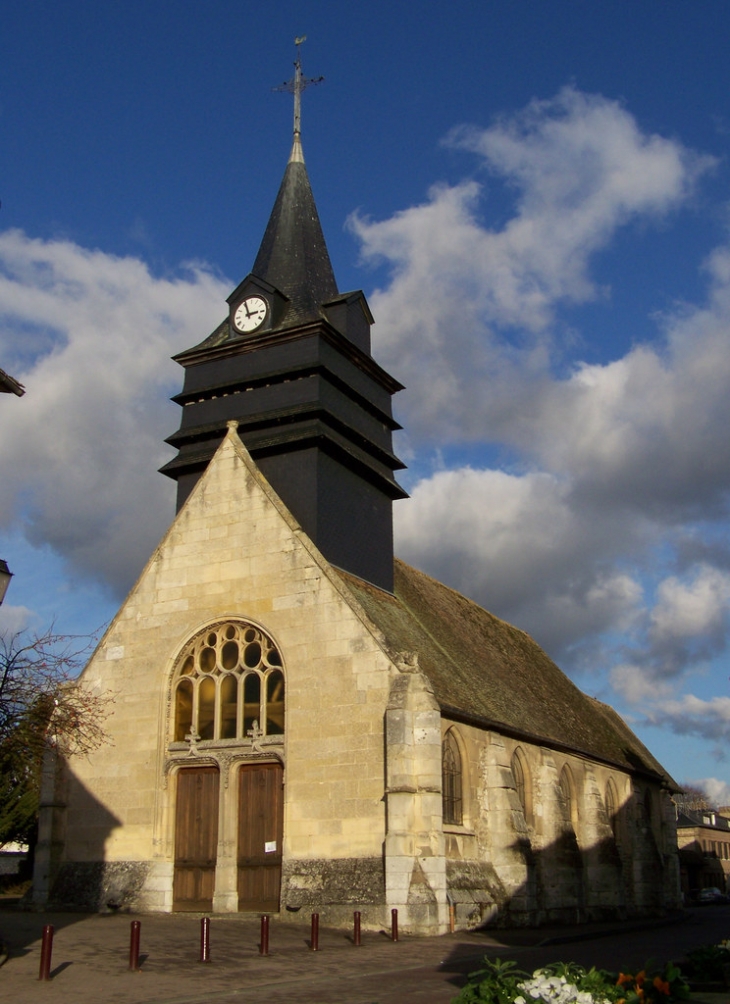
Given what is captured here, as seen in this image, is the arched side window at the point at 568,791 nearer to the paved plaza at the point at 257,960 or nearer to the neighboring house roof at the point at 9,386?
the paved plaza at the point at 257,960

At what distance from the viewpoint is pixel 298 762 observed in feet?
69.3

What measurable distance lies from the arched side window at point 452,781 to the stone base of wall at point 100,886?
665cm

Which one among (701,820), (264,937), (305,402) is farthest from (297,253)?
(701,820)

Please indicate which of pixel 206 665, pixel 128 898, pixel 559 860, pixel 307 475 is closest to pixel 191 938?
pixel 128 898

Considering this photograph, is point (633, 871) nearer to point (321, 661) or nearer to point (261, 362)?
point (321, 661)

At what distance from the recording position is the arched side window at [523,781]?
26086mm

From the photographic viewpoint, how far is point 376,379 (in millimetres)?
29250

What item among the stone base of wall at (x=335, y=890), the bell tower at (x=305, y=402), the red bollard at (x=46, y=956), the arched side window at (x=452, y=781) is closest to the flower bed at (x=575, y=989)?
the red bollard at (x=46, y=956)

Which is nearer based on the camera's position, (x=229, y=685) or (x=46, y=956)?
(x=46, y=956)

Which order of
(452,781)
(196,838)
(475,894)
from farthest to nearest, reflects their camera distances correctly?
1. (452,781)
2. (196,838)
3. (475,894)

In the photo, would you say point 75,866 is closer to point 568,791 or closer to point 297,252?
point 568,791

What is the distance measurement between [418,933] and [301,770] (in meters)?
4.09

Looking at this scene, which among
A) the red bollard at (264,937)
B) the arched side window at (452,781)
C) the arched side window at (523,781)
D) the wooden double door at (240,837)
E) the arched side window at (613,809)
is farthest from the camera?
the arched side window at (613,809)

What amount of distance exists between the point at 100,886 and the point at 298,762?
18.4 ft
